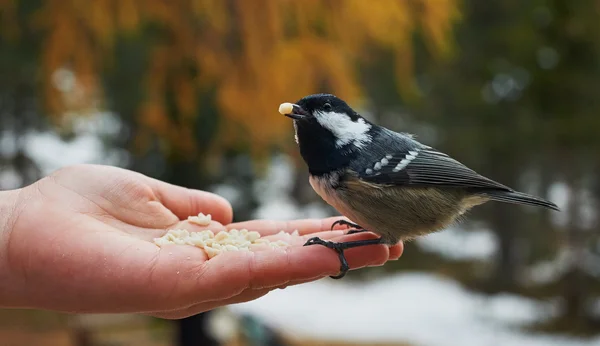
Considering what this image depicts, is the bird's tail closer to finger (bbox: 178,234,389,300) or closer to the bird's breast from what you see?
the bird's breast

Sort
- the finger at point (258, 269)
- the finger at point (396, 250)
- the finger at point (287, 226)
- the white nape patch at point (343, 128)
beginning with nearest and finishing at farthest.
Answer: the finger at point (258, 269), the white nape patch at point (343, 128), the finger at point (396, 250), the finger at point (287, 226)

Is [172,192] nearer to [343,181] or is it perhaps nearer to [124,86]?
[343,181]

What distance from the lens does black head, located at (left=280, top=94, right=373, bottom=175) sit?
121 cm

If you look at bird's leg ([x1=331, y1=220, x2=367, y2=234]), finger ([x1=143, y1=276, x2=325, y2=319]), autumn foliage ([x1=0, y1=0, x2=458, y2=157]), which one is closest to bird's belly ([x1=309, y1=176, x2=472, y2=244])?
bird's leg ([x1=331, y1=220, x2=367, y2=234])

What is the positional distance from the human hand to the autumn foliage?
2.99 feet

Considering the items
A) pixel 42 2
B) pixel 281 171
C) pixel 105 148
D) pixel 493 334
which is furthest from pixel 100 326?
pixel 493 334

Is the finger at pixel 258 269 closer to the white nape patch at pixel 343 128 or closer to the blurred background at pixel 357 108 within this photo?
the white nape patch at pixel 343 128

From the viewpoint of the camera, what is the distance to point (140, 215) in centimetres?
138

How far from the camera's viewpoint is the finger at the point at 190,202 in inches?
58.7

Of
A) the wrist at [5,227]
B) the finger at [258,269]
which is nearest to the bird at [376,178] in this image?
the finger at [258,269]

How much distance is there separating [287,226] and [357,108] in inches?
41.8

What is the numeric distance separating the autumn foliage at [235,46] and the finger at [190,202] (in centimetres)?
70

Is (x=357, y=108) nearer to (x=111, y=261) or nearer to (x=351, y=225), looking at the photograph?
(x=351, y=225)

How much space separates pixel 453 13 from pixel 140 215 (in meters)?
1.45
